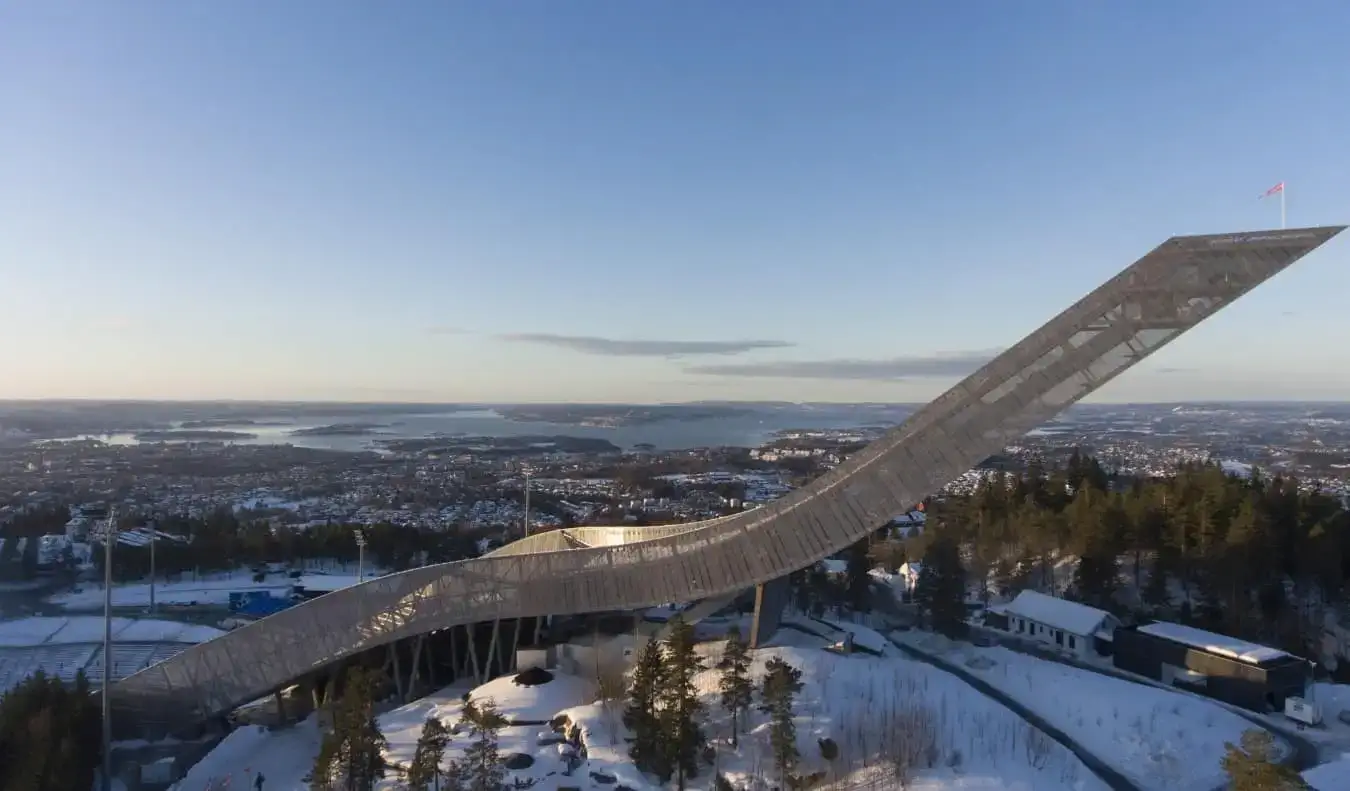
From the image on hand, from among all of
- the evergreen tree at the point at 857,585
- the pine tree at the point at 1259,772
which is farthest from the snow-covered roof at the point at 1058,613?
the pine tree at the point at 1259,772

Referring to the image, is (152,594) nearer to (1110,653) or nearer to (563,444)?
(1110,653)

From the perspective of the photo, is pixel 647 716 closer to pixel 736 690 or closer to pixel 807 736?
pixel 736 690

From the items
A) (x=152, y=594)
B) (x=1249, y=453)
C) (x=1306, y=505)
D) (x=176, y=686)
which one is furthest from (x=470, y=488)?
(x=1249, y=453)

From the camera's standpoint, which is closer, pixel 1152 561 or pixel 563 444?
pixel 1152 561

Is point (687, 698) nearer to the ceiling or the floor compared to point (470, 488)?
nearer to the ceiling

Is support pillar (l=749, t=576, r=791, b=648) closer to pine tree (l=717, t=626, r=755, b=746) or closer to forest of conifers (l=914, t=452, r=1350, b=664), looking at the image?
pine tree (l=717, t=626, r=755, b=746)

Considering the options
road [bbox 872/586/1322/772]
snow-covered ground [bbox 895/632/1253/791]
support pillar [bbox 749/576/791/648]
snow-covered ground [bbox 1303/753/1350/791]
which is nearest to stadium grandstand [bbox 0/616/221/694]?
support pillar [bbox 749/576/791/648]

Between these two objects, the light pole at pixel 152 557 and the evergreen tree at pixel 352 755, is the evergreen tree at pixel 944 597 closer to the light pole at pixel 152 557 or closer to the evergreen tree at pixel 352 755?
the evergreen tree at pixel 352 755
